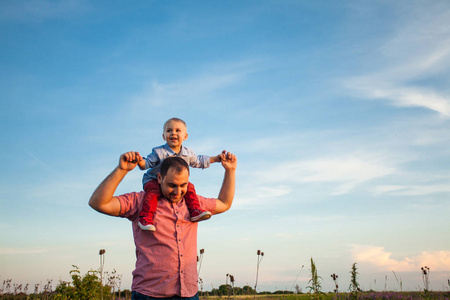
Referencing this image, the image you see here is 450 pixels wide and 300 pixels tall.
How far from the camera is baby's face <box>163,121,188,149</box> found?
6.24 m

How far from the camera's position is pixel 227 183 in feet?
18.1

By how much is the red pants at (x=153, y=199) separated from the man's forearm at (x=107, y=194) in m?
0.35

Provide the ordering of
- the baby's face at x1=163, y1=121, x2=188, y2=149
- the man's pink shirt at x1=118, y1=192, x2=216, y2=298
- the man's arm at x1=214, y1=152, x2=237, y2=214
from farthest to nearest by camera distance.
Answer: the baby's face at x1=163, y1=121, x2=188, y2=149, the man's arm at x1=214, y1=152, x2=237, y2=214, the man's pink shirt at x1=118, y1=192, x2=216, y2=298

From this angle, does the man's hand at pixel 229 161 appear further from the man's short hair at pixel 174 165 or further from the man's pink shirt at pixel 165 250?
the man's short hair at pixel 174 165

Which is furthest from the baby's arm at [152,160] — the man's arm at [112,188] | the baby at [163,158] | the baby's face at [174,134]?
the man's arm at [112,188]

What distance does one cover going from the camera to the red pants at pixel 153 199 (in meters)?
4.52

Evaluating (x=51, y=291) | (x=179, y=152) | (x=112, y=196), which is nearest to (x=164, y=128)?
(x=179, y=152)

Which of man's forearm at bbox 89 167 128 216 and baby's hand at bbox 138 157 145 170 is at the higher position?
baby's hand at bbox 138 157 145 170

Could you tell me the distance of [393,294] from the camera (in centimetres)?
1042

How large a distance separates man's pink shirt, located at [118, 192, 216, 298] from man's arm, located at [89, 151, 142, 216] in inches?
4.7

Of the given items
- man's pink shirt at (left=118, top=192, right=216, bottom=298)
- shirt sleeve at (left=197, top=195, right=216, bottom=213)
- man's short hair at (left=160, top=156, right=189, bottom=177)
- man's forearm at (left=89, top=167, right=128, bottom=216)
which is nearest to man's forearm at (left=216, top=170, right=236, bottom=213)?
shirt sleeve at (left=197, top=195, right=216, bottom=213)

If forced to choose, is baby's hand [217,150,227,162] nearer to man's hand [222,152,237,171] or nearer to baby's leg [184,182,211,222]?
man's hand [222,152,237,171]

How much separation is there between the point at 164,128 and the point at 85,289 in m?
4.56

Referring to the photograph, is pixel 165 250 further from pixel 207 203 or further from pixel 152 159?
pixel 152 159
